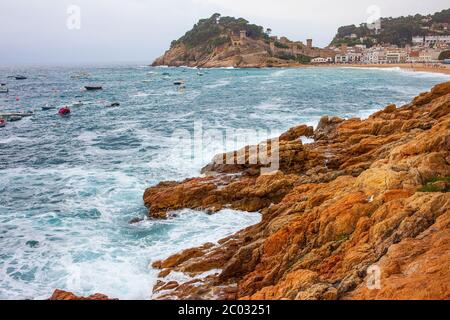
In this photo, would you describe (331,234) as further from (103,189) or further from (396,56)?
(396,56)

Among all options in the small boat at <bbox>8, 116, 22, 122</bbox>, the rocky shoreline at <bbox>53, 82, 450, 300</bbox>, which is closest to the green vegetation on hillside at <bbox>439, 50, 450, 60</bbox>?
the rocky shoreline at <bbox>53, 82, 450, 300</bbox>

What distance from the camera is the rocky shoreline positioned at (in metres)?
9.32

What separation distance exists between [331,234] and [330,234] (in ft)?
0.11

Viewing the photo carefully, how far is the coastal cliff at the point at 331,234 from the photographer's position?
9.33 m

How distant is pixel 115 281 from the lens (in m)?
15.1

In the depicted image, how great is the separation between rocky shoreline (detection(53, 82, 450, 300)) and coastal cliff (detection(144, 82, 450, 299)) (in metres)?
0.04

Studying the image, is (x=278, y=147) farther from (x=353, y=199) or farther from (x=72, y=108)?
(x=72, y=108)

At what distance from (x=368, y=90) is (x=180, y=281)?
72.6 m

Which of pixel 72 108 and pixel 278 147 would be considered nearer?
pixel 278 147

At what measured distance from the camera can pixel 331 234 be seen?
12.6 meters

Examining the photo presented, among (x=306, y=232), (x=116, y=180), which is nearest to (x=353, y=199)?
(x=306, y=232)

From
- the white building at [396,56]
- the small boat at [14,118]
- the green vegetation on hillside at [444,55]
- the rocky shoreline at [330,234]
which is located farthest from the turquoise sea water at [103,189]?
the white building at [396,56]

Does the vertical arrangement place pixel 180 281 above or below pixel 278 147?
below

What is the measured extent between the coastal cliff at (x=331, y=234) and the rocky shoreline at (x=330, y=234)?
0.12ft
